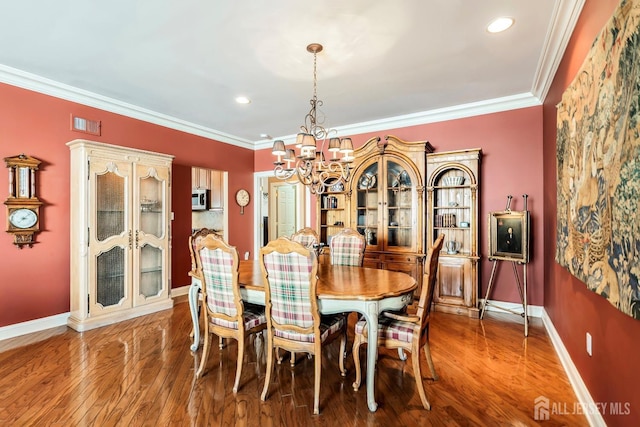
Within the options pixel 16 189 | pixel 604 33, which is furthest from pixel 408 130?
pixel 16 189

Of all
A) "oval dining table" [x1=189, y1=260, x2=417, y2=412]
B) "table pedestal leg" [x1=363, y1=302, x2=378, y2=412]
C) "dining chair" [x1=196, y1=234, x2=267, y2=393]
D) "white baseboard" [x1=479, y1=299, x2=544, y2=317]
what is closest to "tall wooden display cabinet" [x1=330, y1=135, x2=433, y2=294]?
"white baseboard" [x1=479, y1=299, x2=544, y2=317]

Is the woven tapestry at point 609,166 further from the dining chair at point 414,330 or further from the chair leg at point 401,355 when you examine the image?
the chair leg at point 401,355

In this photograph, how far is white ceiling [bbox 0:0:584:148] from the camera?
2320 mm

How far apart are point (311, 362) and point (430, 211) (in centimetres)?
254

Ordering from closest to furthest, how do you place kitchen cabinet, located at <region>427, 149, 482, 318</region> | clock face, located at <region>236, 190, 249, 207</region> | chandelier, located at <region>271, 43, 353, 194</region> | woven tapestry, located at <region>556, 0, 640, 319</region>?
woven tapestry, located at <region>556, 0, 640, 319</region>
chandelier, located at <region>271, 43, 353, 194</region>
kitchen cabinet, located at <region>427, 149, 482, 318</region>
clock face, located at <region>236, 190, 249, 207</region>

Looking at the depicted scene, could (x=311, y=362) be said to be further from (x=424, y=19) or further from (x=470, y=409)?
(x=424, y=19)

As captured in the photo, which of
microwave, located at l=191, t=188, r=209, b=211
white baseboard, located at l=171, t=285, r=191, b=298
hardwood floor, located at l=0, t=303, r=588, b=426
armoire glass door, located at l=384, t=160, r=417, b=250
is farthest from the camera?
microwave, located at l=191, t=188, r=209, b=211

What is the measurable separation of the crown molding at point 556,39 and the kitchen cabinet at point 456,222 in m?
1.00

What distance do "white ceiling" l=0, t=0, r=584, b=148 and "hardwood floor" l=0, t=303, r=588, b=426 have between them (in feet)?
8.81

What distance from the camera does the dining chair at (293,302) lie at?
2078 mm

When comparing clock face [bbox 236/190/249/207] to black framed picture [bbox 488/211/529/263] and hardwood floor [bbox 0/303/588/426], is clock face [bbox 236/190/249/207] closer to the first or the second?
hardwood floor [bbox 0/303/588/426]

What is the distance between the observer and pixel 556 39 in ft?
8.54

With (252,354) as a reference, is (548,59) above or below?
above

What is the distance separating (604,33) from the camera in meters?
1.58
